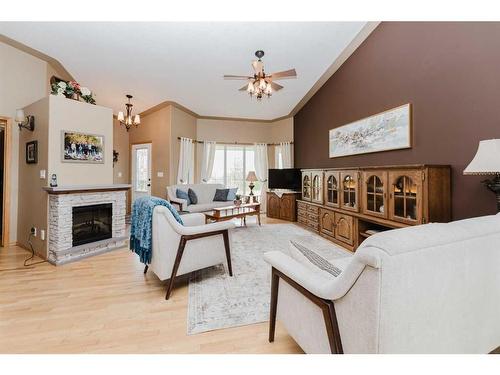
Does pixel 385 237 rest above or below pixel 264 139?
below

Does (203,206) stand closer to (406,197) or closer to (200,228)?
(200,228)

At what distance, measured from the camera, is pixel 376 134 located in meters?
3.70

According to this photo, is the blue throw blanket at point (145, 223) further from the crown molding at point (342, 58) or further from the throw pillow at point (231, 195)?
the crown molding at point (342, 58)

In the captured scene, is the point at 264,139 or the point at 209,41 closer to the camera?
the point at 209,41

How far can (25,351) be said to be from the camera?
1.57m

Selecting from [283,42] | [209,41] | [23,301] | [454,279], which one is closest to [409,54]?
[283,42]

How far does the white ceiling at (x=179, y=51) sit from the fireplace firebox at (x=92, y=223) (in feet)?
8.05

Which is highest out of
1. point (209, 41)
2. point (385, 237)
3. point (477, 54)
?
point (209, 41)

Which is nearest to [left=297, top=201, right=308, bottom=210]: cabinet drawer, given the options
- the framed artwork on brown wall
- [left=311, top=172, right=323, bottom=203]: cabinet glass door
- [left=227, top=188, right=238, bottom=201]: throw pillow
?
[left=311, top=172, right=323, bottom=203]: cabinet glass door

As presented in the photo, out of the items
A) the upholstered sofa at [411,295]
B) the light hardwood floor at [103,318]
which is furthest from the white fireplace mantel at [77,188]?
the upholstered sofa at [411,295]

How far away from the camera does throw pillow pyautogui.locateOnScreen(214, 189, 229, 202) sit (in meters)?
6.23

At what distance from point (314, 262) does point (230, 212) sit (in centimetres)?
341

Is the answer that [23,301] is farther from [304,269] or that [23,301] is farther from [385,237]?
[385,237]

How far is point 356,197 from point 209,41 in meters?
3.28
